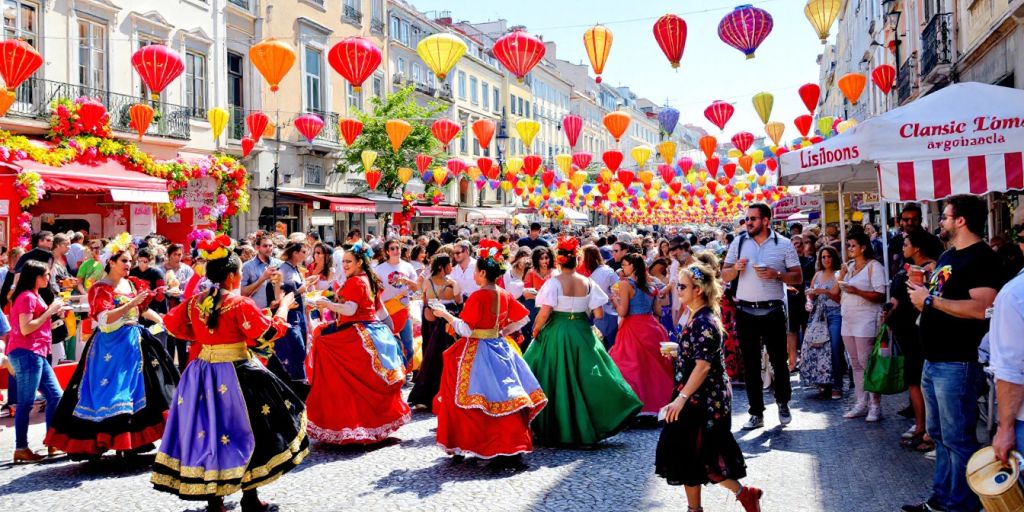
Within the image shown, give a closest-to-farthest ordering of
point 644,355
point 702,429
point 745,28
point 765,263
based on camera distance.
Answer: point 702,429
point 765,263
point 644,355
point 745,28

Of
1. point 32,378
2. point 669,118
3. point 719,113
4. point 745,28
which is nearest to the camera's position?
point 32,378

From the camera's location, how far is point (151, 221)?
1920 cm

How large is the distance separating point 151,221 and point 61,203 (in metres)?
1.95

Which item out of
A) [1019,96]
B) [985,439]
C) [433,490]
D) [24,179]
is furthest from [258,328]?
[24,179]

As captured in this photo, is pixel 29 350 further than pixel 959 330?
Yes

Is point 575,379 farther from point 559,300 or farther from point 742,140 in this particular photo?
point 742,140

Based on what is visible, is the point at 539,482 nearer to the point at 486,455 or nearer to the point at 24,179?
the point at 486,455

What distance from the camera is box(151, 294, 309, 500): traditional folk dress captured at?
4.92 metres

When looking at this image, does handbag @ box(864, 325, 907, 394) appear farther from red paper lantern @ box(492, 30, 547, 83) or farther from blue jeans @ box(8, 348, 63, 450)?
→ blue jeans @ box(8, 348, 63, 450)

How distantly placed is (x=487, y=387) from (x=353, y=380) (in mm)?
1285

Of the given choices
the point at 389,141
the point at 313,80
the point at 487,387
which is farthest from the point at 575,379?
the point at 313,80

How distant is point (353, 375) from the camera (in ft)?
22.2

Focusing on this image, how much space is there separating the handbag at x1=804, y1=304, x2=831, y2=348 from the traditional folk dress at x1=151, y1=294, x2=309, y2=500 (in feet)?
18.7

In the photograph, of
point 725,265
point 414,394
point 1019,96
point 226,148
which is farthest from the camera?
point 226,148
